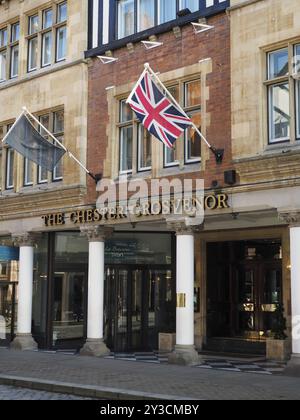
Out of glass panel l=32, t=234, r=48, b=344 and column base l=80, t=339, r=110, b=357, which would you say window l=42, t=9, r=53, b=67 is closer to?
glass panel l=32, t=234, r=48, b=344

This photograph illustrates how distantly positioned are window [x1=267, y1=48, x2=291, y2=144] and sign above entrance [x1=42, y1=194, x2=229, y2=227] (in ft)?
5.66

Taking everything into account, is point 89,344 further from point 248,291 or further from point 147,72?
point 147,72

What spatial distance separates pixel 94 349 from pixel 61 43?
8651mm

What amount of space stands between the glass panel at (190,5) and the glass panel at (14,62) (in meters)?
6.38

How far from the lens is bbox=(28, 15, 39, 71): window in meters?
18.6

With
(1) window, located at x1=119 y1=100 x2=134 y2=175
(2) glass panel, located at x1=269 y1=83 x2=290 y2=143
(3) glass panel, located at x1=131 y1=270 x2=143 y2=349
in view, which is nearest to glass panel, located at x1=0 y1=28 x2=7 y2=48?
(1) window, located at x1=119 y1=100 x2=134 y2=175

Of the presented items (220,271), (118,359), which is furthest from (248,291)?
(118,359)

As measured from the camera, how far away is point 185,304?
46.0ft

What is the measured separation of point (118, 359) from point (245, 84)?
7.16 m

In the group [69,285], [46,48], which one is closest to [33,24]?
[46,48]

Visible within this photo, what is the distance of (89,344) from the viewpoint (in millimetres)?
15828

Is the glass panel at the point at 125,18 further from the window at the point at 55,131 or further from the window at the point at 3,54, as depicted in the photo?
the window at the point at 3,54

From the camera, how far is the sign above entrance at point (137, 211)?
1364cm

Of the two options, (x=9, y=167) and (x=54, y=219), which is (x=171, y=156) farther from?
(x=9, y=167)
